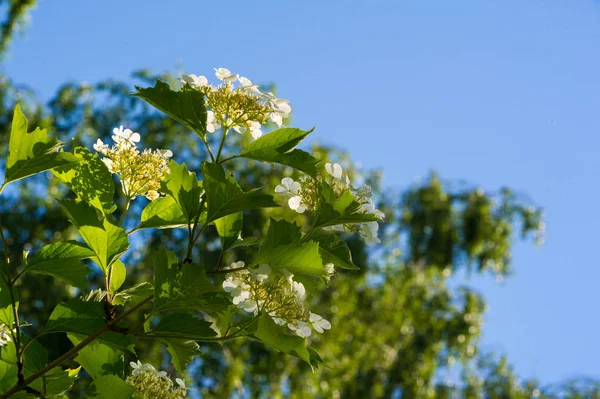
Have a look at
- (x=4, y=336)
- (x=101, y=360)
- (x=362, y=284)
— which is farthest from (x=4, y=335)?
(x=362, y=284)

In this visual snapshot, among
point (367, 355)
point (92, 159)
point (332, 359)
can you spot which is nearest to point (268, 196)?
point (92, 159)

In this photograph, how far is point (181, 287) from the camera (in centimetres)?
77

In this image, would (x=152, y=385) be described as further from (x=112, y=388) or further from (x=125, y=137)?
(x=125, y=137)

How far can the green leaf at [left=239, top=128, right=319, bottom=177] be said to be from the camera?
833mm

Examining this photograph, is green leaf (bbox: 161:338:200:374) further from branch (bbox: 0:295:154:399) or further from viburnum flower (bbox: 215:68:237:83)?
viburnum flower (bbox: 215:68:237:83)

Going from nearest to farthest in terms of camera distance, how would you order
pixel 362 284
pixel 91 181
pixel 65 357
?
pixel 65 357 → pixel 91 181 → pixel 362 284

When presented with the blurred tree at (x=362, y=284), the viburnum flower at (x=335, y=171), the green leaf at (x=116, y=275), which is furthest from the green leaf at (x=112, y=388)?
the blurred tree at (x=362, y=284)

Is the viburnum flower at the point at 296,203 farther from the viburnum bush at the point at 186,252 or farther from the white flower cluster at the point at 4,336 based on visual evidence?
the white flower cluster at the point at 4,336

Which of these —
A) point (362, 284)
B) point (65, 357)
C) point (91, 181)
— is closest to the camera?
point (65, 357)

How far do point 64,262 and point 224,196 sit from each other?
20 centimetres

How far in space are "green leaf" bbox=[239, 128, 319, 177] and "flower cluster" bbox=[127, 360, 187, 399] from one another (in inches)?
11.4

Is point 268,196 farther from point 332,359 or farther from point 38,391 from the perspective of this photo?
point 332,359

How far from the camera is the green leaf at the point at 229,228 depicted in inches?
34.2

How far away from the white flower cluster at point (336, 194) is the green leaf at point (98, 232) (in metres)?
0.20
